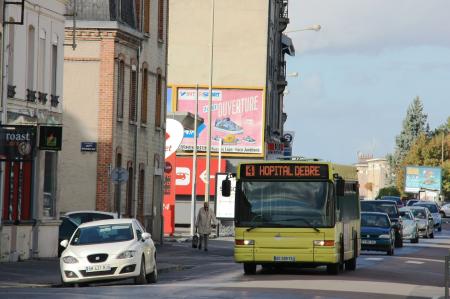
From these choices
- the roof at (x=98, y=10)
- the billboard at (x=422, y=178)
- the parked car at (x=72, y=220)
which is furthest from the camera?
the billboard at (x=422, y=178)

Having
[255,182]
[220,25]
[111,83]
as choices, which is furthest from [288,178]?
Answer: [220,25]

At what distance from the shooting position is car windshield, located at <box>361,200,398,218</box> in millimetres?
60031

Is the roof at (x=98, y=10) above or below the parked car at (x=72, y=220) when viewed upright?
above

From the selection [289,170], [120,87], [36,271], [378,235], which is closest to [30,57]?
[36,271]

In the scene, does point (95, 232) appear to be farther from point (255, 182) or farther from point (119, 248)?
point (255, 182)

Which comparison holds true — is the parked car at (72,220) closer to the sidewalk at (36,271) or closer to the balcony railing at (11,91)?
the sidewalk at (36,271)

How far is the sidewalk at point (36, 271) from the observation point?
94.4ft

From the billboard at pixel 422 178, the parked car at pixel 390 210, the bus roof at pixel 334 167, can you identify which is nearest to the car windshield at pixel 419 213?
the parked car at pixel 390 210

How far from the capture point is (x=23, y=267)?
34.3 metres

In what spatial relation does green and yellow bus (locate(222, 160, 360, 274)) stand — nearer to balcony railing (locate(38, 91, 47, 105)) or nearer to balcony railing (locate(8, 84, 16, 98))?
balcony railing (locate(8, 84, 16, 98))

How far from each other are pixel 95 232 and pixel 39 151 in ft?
33.9

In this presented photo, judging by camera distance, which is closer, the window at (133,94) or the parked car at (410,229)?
the window at (133,94)

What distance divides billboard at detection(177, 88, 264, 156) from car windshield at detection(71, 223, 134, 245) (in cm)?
5158

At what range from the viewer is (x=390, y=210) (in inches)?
2372
